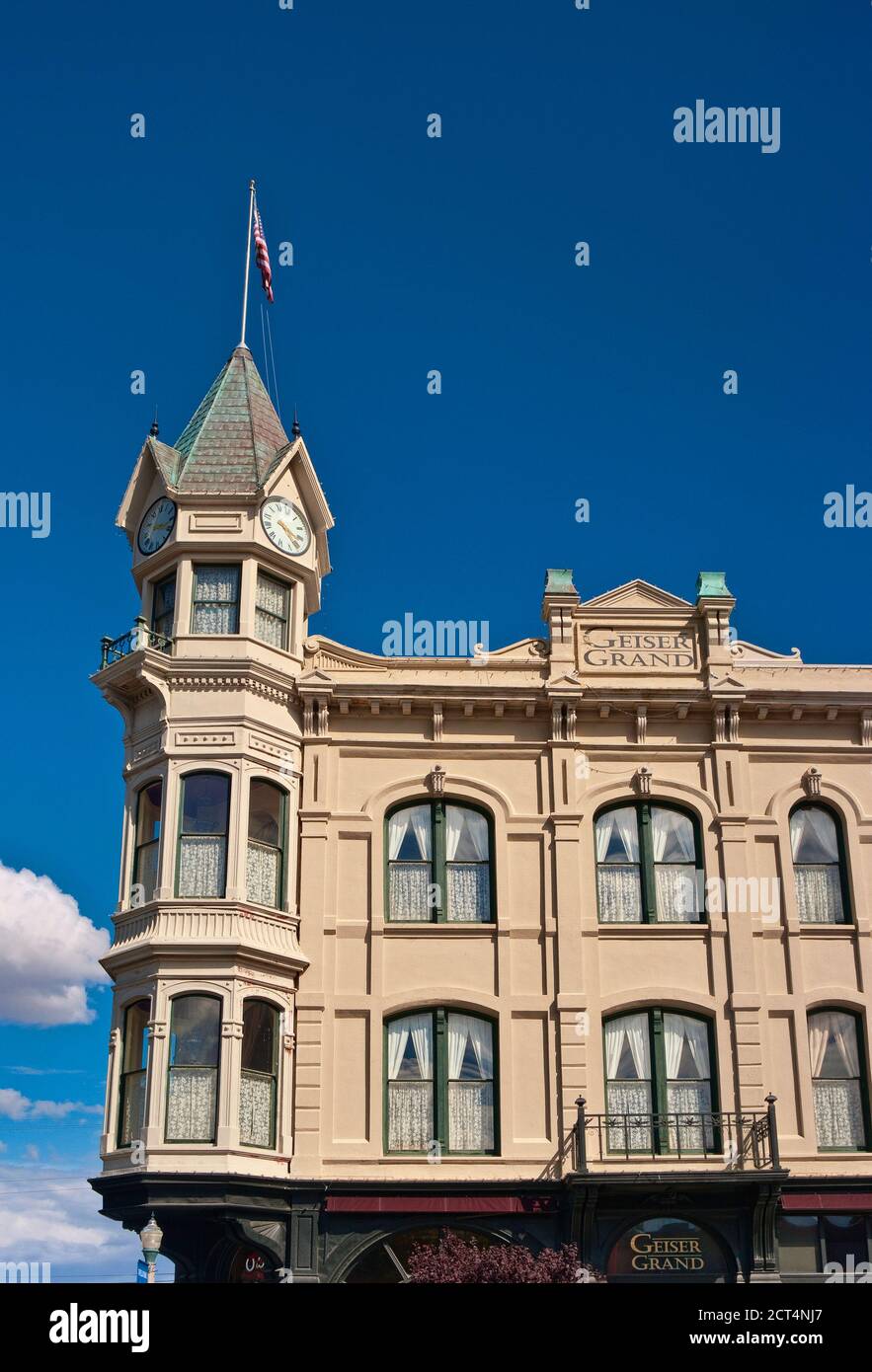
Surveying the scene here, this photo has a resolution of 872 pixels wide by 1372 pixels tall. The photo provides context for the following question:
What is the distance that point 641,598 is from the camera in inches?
1207

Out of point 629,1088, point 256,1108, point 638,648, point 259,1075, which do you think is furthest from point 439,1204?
point 638,648

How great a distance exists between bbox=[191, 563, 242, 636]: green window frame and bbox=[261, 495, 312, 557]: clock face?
0.98 m

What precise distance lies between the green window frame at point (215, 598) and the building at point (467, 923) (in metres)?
0.07

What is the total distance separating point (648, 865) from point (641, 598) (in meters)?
5.40

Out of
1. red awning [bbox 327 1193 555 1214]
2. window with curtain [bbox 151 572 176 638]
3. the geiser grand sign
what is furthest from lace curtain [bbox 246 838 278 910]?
the geiser grand sign

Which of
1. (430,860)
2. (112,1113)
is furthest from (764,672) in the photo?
(112,1113)

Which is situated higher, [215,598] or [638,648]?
[215,598]

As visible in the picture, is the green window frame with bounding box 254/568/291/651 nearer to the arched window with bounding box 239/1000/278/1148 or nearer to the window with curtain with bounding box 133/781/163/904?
the window with curtain with bounding box 133/781/163/904

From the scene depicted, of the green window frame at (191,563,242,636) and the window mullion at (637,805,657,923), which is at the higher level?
the green window frame at (191,563,242,636)

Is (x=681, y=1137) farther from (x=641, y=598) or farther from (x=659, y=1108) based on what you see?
(x=641, y=598)

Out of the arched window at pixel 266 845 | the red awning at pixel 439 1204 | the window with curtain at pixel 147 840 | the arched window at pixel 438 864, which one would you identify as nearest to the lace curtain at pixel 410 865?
the arched window at pixel 438 864

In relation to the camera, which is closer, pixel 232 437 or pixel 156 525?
pixel 156 525

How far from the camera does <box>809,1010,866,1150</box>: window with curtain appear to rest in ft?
89.6

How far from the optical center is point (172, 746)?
90.8 ft
